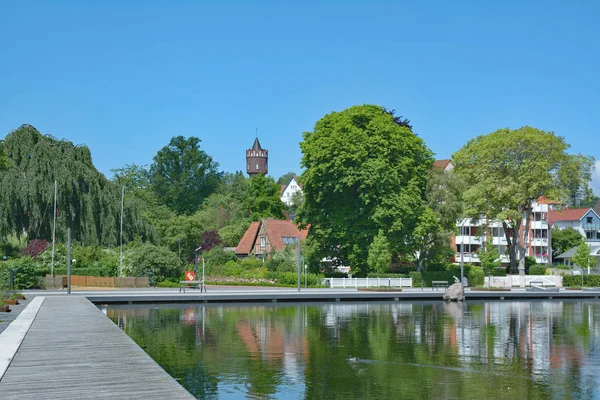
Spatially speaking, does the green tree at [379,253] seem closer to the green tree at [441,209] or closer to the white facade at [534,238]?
the green tree at [441,209]

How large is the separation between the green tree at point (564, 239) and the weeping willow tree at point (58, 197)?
203 feet

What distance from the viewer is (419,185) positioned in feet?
211

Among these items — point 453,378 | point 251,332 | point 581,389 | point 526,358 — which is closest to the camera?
point 581,389

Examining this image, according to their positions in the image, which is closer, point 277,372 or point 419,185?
point 277,372

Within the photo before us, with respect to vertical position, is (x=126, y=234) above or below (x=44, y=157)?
below

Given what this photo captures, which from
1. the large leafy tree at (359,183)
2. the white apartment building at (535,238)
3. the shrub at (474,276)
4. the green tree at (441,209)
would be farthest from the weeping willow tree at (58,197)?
the white apartment building at (535,238)

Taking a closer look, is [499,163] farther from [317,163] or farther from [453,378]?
[453,378]

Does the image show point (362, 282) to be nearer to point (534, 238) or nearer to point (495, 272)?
point (495, 272)

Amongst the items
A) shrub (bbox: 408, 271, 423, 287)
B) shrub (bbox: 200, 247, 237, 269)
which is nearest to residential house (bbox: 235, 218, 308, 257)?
shrub (bbox: 200, 247, 237, 269)

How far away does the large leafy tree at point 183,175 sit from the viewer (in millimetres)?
127750

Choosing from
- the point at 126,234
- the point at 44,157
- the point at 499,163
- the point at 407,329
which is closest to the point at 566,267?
the point at 499,163

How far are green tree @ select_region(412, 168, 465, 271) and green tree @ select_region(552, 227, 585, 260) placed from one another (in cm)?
4457

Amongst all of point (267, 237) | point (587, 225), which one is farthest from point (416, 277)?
point (587, 225)

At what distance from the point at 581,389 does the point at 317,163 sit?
45.4 meters
